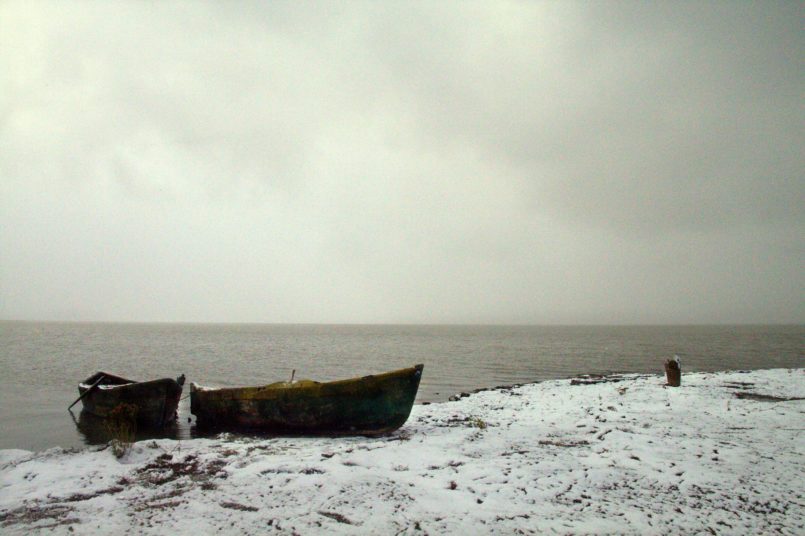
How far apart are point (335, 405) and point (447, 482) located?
15.8ft

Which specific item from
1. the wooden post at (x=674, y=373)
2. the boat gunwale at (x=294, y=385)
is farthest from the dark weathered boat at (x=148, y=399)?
the wooden post at (x=674, y=373)

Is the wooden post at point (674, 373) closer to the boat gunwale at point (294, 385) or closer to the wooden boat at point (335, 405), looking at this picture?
the boat gunwale at point (294, 385)

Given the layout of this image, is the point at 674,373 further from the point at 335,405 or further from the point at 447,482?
the point at 447,482

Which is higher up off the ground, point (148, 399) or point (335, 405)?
point (335, 405)

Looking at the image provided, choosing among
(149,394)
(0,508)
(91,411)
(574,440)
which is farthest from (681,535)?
(91,411)

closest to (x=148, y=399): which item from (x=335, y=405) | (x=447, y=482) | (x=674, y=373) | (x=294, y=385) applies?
(x=294, y=385)

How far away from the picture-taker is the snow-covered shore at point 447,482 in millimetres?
5059

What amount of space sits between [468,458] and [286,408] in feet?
18.2

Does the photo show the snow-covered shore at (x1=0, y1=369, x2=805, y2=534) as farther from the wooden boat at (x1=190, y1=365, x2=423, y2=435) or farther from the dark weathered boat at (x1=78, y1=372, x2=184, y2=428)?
the dark weathered boat at (x1=78, y1=372, x2=184, y2=428)

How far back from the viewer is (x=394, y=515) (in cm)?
523

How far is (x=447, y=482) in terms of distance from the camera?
20.8ft

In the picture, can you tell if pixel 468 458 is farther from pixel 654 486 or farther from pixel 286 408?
pixel 286 408

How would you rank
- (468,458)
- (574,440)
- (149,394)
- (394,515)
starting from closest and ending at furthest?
(394,515), (468,458), (574,440), (149,394)

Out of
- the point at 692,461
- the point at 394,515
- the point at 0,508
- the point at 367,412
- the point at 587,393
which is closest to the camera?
the point at 394,515
